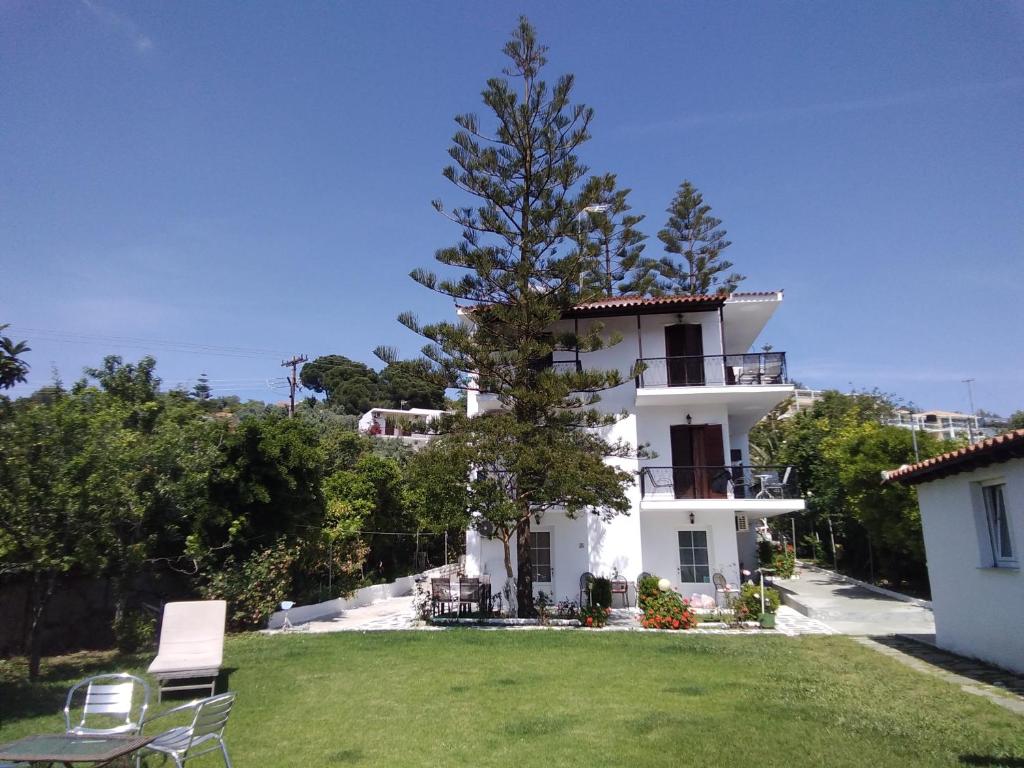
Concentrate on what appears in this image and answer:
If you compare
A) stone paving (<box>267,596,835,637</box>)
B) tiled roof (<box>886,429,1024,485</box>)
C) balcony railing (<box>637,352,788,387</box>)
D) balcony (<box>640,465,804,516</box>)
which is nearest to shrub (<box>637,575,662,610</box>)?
stone paving (<box>267,596,835,637</box>)

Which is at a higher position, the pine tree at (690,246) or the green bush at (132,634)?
the pine tree at (690,246)

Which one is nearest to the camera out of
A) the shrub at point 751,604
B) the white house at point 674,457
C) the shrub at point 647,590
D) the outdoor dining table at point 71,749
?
the outdoor dining table at point 71,749

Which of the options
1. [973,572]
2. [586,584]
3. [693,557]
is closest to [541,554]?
[586,584]

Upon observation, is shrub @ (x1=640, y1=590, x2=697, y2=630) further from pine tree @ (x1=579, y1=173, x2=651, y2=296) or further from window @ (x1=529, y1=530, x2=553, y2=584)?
pine tree @ (x1=579, y1=173, x2=651, y2=296)

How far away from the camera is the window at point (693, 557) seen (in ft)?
53.6

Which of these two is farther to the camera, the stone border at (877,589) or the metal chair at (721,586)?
the metal chair at (721,586)

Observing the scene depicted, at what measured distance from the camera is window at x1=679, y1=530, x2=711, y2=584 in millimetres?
16328

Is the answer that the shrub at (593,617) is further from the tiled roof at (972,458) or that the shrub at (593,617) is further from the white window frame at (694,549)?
the tiled roof at (972,458)

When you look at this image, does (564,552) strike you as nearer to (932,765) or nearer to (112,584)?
(112,584)

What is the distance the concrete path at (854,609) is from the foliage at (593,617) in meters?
4.30

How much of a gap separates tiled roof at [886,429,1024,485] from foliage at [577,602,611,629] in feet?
20.1

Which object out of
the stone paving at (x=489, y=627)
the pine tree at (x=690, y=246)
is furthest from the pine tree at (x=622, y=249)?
the stone paving at (x=489, y=627)

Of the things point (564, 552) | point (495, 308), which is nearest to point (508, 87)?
point (495, 308)

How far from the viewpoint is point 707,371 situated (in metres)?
17.2
